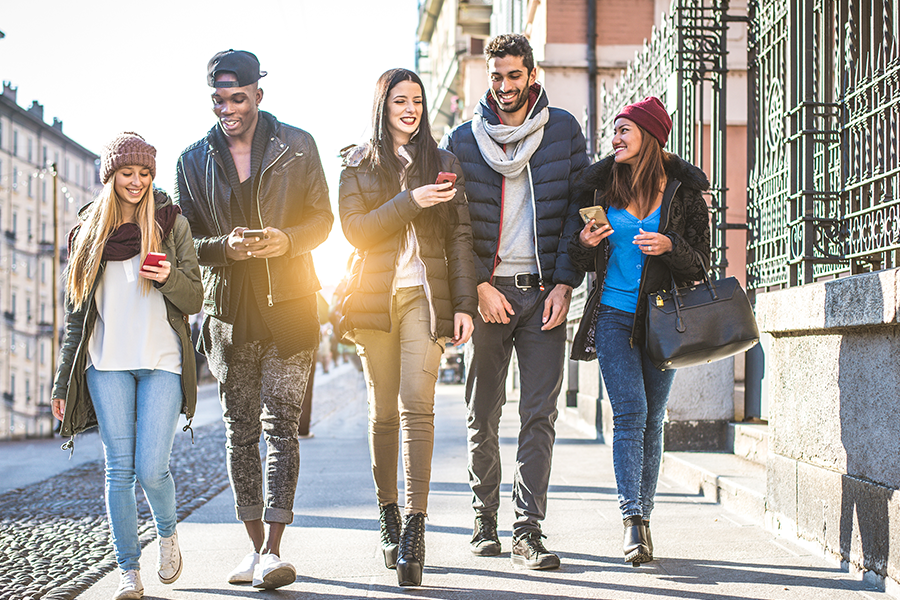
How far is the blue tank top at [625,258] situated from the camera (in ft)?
13.6

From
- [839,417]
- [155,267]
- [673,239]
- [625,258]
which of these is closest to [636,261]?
[625,258]

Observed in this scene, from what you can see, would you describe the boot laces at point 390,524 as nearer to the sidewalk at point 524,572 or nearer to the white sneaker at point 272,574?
the sidewalk at point 524,572

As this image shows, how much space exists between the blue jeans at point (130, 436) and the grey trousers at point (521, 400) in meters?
1.42

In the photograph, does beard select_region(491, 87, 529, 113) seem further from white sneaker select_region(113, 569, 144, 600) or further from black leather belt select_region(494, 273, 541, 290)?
white sneaker select_region(113, 569, 144, 600)

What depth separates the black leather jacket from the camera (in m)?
4.05

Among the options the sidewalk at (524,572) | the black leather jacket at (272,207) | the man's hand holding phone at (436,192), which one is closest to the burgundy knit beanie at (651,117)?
the man's hand holding phone at (436,192)

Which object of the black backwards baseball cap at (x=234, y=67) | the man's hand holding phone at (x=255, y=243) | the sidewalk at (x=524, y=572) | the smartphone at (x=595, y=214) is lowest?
the sidewalk at (x=524, y=572)

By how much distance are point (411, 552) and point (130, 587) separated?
1140 millimetres

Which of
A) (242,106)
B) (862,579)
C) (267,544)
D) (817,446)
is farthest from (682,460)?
(242,106)

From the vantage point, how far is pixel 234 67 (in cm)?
400

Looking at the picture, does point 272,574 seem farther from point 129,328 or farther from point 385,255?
point 385,255

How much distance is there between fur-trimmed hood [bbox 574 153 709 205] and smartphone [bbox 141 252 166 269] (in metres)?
1.89

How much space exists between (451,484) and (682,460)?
66.0 inches

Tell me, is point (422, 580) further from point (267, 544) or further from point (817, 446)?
point (817, 446)
